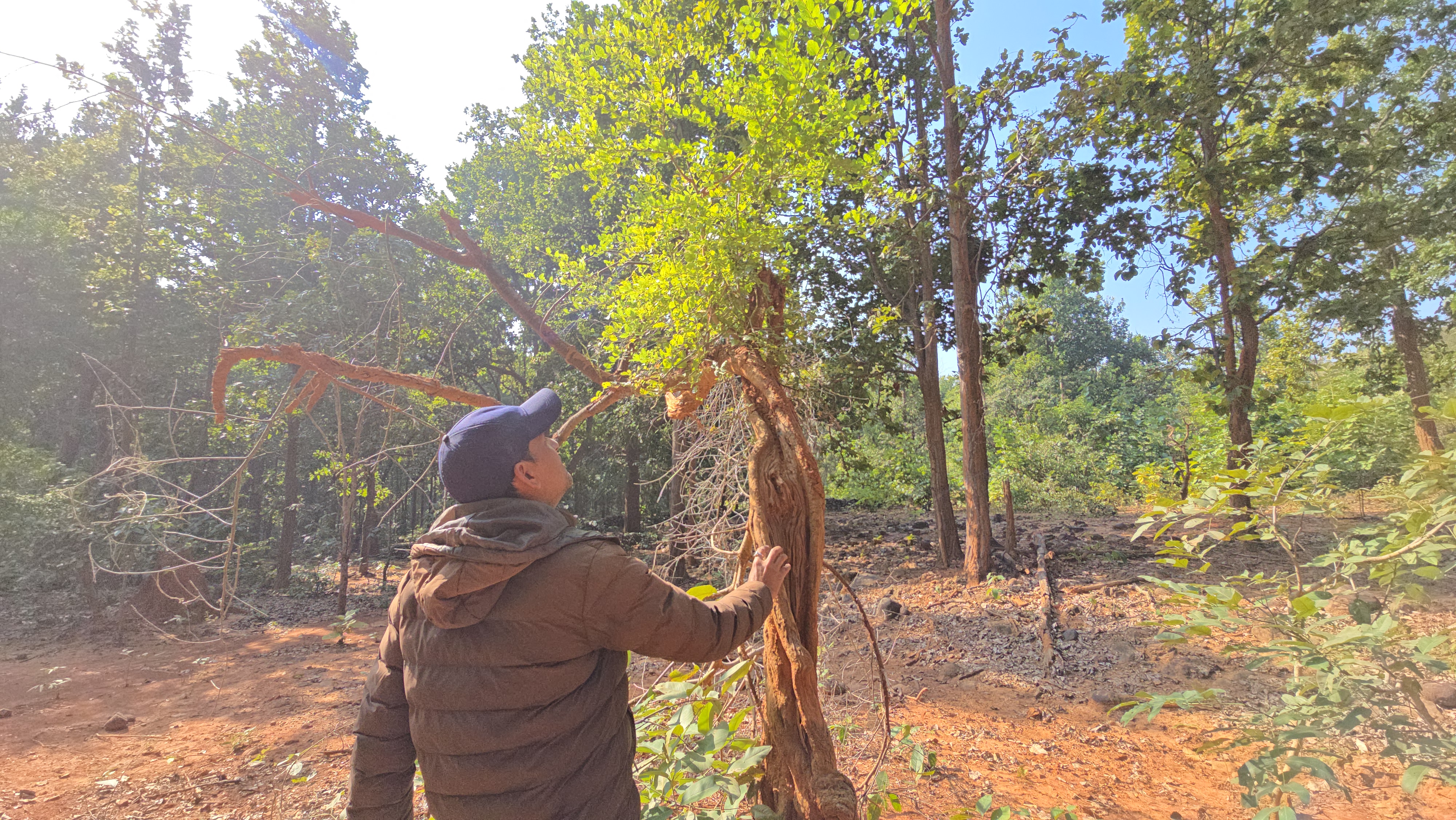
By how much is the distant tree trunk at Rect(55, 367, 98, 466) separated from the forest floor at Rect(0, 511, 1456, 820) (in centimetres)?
419

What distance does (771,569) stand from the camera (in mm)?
1787

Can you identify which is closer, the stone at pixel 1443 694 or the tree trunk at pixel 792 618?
the tree trunk at pixel 792 618

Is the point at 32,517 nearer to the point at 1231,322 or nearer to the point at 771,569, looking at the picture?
the point at 771,569

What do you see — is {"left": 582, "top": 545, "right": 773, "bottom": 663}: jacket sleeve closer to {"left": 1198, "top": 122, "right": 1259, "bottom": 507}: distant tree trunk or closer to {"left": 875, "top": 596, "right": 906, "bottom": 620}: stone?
{"left": 875, "top": 596, "right": 906, "bottom": 620}: stone

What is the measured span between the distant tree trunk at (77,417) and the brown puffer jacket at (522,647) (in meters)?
15.6

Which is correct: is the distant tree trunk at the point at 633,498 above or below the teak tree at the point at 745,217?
below

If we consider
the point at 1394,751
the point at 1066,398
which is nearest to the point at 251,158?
the point at 1394,751

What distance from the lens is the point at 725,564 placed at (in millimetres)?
3143

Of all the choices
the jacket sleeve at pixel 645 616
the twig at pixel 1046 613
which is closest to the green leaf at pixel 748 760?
the jacket sleeve at pixel 645 616

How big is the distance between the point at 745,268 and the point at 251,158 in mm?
2561

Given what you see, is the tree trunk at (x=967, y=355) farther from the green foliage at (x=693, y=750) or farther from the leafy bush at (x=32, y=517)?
the leafy bush at (x=32, y=517)

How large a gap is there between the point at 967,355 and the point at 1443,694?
512 centimetres

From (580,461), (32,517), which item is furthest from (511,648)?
(32,517)

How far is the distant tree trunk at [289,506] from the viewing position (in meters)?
11.8
